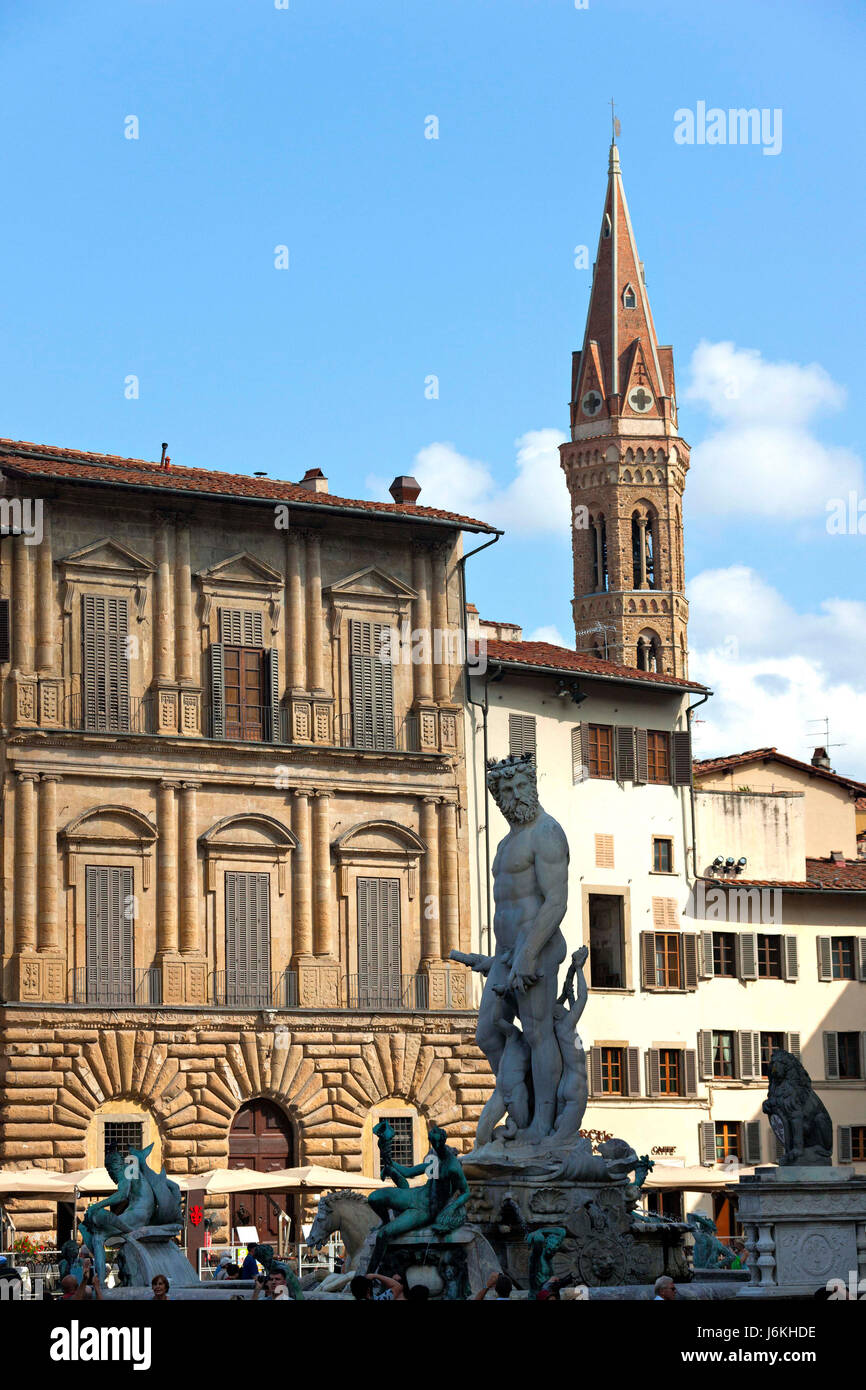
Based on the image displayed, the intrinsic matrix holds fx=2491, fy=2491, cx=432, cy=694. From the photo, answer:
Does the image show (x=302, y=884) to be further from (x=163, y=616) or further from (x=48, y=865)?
(x=163, y=616)

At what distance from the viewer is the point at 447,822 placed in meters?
48.4

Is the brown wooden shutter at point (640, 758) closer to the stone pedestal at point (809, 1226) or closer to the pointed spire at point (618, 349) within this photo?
the stone pedestal at point (809, 1226)

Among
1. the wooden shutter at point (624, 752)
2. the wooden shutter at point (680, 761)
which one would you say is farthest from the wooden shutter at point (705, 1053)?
the wooden shutter at point (624, 752)

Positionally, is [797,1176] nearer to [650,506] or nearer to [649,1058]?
[649,1058]

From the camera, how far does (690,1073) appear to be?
51969 millimetres

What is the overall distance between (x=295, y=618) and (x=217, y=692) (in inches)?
93.2

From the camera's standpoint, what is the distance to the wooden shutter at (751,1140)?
5247 cm

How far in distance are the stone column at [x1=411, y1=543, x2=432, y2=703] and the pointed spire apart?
65199 millimetres

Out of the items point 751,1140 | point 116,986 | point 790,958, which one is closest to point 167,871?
point 116,986

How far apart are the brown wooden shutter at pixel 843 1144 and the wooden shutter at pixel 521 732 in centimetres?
1069

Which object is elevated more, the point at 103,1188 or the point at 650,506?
the point at 650,506
